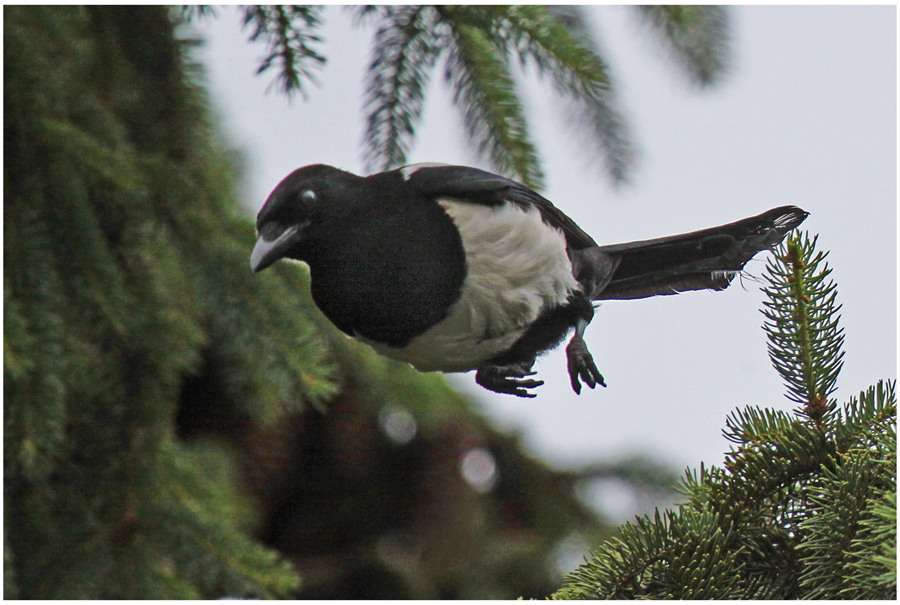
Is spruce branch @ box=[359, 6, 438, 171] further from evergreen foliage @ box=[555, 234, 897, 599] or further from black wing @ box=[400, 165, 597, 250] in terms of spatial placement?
evergreen foliage @ box=[555, 234, 897, 599]

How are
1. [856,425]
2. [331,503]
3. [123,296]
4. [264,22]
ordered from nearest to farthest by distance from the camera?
[856,425] < [264,22] < [123,296] < [331,503]

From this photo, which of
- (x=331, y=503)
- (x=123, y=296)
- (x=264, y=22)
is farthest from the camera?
(x=331, y=503)

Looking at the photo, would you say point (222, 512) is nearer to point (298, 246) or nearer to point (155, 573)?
point (155, 573)

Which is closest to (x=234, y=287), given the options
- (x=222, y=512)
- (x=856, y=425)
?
(x=222, y=512)

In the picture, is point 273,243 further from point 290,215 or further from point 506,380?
point 506,380

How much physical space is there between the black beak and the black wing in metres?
0.22

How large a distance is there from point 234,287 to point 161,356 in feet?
0.70

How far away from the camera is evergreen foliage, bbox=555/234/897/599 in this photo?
1.00 m

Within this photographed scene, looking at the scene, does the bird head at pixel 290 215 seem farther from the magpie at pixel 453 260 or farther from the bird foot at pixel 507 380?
the bird foot at pixel 507 380

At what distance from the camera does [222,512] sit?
1939 millimetres

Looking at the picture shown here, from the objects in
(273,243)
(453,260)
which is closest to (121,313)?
A: (273,243)

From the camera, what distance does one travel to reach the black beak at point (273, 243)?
4.30 ft

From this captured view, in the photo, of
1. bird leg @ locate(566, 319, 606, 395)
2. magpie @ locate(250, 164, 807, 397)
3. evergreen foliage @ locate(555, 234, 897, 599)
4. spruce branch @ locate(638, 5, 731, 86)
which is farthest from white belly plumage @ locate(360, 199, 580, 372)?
spruce branch @ locate(638, 5, 731, 86)

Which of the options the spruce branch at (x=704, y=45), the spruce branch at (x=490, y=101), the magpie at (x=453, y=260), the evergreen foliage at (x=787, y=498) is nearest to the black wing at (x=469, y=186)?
the magpie at (x=453, y=260)
